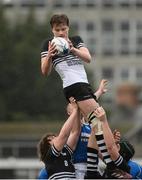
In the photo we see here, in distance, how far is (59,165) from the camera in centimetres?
748

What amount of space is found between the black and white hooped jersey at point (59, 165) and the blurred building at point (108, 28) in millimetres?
63058

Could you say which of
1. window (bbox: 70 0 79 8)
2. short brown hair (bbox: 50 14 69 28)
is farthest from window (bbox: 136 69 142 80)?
Result: short brown hair (bbox: 50 14 69 28)

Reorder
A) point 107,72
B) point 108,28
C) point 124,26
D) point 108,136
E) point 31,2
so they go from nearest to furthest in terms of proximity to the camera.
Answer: point 108,136
point 31,2
point 107,72
point 108,28
point 124,26

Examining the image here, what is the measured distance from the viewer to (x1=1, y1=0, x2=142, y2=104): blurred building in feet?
233

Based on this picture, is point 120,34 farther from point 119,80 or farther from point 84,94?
point 84,94

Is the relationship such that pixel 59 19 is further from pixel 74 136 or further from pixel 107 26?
pixel 107 26

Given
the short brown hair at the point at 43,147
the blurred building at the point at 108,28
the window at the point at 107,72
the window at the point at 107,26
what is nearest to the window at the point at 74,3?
the blurred building at the point at 108,28

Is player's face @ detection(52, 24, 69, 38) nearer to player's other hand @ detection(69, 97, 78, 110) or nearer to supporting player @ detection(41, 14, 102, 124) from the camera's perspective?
supporting player @ detection(41, 14, 102, 124)

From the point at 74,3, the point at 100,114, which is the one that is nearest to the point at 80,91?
the point at 100,114

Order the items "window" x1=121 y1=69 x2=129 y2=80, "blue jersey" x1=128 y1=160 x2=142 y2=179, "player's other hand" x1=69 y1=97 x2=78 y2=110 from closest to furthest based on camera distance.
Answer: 1. "player's other hand" x1=69 y1=97 x2=78 y2=110
2. "blue jersey" x1=128 y1=160 x2=142 y2=179
3. "window" x1=121 y1=69 x2=129 y2=80

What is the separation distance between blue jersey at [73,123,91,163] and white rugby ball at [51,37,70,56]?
88cm

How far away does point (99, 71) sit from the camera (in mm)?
70500

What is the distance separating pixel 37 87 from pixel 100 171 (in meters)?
38.9

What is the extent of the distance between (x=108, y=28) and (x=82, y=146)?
6452 cm
